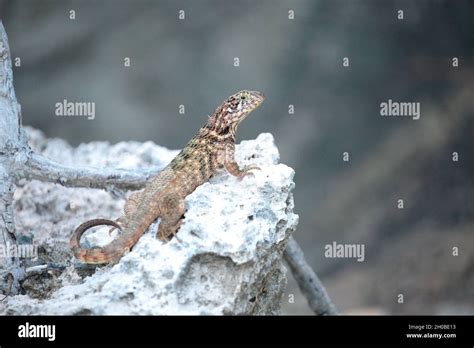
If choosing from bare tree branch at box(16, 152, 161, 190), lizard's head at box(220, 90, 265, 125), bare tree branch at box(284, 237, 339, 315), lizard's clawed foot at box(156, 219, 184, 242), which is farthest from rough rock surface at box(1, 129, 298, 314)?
bare tree branch at box(284, 237, 339, 315)

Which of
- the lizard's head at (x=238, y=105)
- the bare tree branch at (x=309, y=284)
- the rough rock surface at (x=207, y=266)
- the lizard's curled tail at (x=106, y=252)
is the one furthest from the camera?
the bare tree branch at (x=309, y=284)

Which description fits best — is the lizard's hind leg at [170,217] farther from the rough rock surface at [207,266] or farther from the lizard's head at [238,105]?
the lizard's head at [238,105]

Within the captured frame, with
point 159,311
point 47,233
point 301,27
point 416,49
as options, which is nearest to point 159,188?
point 159,311

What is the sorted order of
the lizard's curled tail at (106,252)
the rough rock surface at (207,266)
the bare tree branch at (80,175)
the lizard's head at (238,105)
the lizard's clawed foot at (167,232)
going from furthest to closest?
1. the bare tree branch at (80,175)
2. the lizard's head at (238,105)
3. the lizard's curled tail at (106,252)
4. the lizard's clawed foot at (167,232)
5. the rough rock surface at (207,266)

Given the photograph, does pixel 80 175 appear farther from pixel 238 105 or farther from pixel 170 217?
pixel 170 217

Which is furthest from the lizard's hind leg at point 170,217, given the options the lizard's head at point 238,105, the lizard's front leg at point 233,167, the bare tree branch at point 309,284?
the bare tree branch at point 309,284

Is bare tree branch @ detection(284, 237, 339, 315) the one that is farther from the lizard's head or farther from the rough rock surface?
the lizard's head

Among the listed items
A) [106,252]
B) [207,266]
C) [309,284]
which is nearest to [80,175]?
[106,252]
